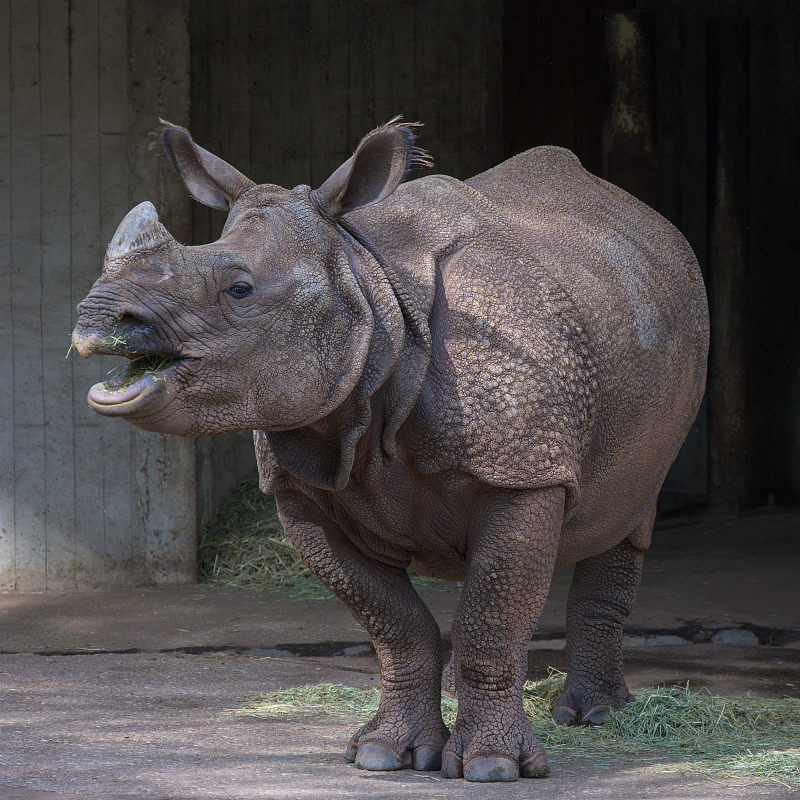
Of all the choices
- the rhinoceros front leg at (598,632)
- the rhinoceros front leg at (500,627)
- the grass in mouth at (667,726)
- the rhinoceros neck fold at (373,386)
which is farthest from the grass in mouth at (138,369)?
the rhinoceros front leg at (598,632)

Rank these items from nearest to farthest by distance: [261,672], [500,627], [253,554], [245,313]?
[245,313] < [500,627] < [261,672] < [253,554]

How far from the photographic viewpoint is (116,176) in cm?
886

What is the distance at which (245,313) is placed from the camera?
4.17 m

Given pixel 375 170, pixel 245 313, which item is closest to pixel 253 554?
pixel 375 170

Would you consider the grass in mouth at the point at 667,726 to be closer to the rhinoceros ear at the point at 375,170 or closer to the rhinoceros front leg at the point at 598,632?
the rhinoceros front leg at the point at 598,632

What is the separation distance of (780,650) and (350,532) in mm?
3109

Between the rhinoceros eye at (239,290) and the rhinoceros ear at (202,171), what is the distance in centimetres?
53

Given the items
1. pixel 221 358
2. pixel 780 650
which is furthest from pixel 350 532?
pixel 780 650

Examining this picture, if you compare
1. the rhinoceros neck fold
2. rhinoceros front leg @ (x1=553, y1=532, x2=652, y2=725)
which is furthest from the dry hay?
the rhinoceros neck fold

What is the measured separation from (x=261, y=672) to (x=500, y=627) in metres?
2.28

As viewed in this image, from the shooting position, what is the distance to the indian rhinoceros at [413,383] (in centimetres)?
410

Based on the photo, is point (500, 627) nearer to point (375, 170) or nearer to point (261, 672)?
point (375, 170)

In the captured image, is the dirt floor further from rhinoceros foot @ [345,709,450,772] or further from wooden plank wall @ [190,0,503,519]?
wooden plank wall @ [190,0,503,519]

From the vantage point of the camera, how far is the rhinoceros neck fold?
440 centimetres
